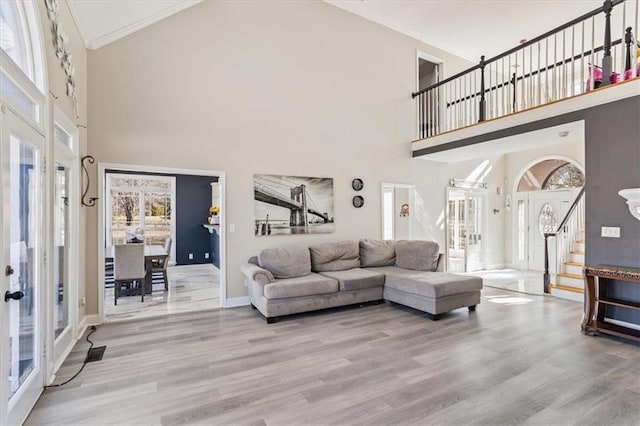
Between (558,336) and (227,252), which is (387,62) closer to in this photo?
(227,252)

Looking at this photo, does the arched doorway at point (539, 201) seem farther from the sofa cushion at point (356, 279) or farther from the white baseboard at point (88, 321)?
the white baseboard at point (88, 321)

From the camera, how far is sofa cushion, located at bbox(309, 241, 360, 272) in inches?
202

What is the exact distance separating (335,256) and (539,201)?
5.64 meters

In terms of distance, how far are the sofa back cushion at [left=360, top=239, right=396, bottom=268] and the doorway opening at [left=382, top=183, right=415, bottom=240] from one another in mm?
903

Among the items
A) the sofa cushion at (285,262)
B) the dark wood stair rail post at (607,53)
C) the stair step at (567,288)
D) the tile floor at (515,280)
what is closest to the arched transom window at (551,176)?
the tile floor at (515,280)

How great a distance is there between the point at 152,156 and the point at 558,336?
213 inches

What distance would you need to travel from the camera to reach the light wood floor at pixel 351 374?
2193 mm

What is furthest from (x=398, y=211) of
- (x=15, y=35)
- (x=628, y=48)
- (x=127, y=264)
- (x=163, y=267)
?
(x=15, y=35)

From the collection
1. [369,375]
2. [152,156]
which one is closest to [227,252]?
[152,156]

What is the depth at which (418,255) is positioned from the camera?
5.25 m

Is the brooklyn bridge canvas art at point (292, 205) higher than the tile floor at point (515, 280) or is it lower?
higher

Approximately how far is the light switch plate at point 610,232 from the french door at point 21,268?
18.0 feet

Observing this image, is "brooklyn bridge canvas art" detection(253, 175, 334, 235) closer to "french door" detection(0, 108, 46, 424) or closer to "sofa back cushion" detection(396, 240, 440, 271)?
"sofa back cushion" detection(396, 240, 440, 271)

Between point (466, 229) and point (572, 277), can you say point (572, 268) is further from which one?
point (466, 229)
